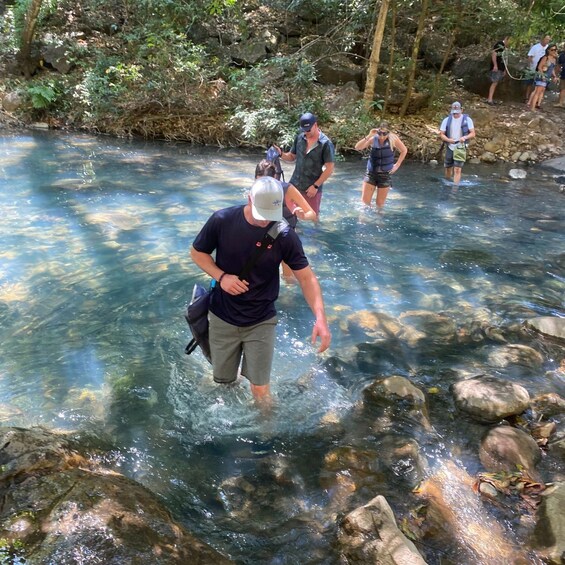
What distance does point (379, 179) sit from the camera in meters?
9.90

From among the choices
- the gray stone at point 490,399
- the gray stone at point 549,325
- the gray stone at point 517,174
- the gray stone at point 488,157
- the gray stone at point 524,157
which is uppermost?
the gray stone at point 524,157

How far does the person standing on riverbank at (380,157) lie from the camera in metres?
9.22

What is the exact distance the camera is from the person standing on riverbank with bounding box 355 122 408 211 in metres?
9.22

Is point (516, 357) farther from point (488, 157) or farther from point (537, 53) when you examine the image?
point (537, 53)

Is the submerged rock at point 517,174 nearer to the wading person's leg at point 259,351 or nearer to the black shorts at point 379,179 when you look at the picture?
the black shorts at point 379,179

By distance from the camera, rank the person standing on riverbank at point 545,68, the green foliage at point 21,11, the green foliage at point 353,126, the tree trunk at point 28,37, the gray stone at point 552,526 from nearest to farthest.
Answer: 1. the gray stone at point 552,526
2. the green foliage at point 353,126
3. the person standing on riverbank at point 545,68
4. the tree trunk at point 28,37
5. the green foliage at point 21,11

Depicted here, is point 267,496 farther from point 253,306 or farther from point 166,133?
point 166,133

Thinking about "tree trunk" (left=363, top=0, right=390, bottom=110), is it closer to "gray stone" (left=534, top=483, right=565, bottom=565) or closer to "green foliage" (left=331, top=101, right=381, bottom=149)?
"green foliage" (left=331, top=101, right=381, bottom=149)

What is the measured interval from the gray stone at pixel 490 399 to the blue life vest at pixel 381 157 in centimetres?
571

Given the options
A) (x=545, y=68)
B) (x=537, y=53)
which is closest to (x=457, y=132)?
(x=545, y=68)

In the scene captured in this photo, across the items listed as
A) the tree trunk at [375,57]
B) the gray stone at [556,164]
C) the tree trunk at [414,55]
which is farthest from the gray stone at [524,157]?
the tree trunk at [375,57]

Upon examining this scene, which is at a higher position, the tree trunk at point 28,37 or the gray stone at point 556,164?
the tree trunk at point 28,37

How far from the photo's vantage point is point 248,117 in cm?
1538

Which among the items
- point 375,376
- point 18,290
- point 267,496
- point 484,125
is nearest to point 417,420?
point 375,376
